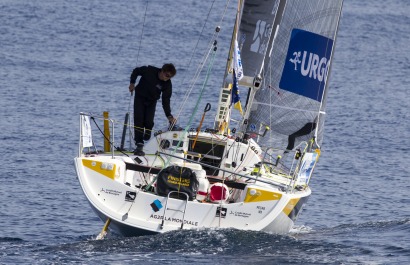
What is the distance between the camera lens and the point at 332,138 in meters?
32.5

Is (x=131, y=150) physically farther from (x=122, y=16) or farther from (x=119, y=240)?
(x=122, y=16)

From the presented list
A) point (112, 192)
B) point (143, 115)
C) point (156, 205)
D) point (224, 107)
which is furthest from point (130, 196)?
point (224, 107)

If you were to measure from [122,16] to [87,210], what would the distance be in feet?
96.1

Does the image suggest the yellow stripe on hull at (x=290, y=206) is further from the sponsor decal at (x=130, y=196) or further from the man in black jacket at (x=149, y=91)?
the man in black jacket at (x=149, y=91)

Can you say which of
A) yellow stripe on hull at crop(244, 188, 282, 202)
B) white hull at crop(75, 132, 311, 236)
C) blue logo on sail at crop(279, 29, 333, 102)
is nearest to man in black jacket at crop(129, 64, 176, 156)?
white hull at crop(75, 132, 311, 236)

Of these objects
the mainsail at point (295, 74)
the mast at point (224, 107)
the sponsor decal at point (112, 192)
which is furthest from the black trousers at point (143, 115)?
the mainsail at point (295, 74)

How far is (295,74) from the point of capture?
24172mm

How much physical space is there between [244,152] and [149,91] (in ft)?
6.60

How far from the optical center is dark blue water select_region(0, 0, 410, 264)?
18625 millimetres

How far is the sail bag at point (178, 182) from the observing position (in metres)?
19.2

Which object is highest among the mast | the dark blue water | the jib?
the jib

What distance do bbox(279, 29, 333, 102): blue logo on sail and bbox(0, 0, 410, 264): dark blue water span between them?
2.61 m

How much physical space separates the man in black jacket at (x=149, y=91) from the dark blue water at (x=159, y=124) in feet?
7.29

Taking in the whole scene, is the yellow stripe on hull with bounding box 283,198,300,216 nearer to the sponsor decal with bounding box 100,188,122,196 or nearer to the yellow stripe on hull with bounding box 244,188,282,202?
the yellow stripe on hull with bounding box 244,188,282,202
